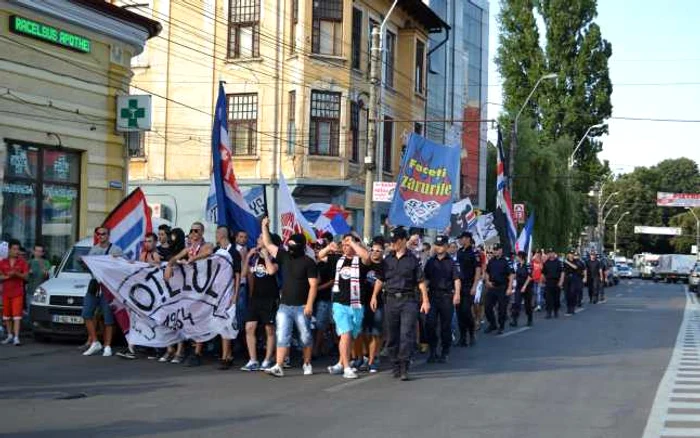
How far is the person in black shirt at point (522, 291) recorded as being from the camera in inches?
891

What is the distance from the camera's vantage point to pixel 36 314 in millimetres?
15344

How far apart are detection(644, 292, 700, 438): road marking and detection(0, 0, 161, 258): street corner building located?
Answer: 12.8 metres

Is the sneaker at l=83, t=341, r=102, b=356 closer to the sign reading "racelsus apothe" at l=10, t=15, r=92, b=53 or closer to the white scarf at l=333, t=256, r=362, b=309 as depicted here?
the white scarf at l=333, t=256, r=362, b=309

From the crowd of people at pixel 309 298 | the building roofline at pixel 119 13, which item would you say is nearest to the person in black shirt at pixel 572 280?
the crowd of people at pixel 309 298

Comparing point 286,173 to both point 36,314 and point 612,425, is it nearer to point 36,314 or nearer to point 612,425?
point 36,314

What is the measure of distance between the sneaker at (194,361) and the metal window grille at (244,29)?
60.8ft

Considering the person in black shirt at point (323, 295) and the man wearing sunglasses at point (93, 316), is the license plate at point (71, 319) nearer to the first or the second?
the man wearing sunglasses at point (93, 316)

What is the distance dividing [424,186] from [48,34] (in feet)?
27.1

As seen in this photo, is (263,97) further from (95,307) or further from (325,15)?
(95,307)

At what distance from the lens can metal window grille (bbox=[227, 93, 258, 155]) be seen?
3091cm

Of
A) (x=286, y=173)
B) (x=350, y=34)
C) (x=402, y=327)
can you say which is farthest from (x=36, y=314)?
(x=350, y=34)

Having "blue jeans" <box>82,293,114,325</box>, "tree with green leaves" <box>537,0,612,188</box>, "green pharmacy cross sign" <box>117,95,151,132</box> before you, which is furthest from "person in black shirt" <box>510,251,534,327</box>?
"tree with green leaves" <box>537,0,612,188</box>

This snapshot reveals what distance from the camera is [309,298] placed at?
40.2 feet

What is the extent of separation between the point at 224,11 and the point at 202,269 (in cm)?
1924
